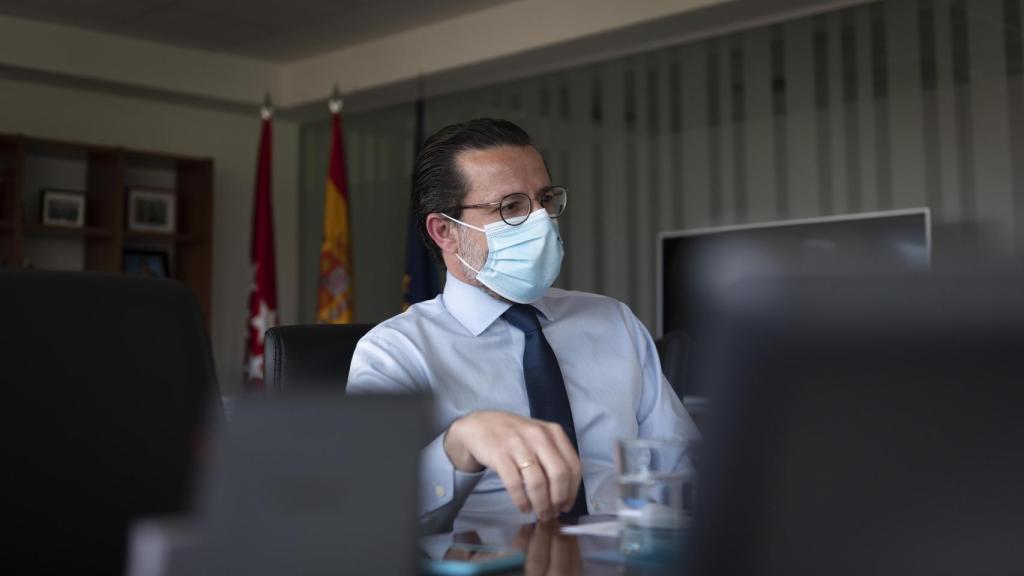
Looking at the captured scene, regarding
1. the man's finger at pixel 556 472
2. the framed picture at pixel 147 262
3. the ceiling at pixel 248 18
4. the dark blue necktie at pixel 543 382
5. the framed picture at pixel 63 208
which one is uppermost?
the ceiling at pixel 248 18

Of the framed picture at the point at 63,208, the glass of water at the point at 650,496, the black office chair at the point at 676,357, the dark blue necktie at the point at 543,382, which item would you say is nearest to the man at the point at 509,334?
the dark blue necktie at the point at 543,382

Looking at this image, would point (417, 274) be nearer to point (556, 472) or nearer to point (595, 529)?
point (595, 529)

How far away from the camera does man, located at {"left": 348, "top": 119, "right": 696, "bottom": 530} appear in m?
1.74

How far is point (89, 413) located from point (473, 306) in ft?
3.10

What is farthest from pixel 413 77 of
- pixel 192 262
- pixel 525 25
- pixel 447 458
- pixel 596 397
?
Result: pixel 447 458

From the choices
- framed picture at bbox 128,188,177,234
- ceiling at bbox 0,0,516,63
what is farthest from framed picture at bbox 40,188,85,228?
ceiling at bbox 0,0,516,63

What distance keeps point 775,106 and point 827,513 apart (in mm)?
4531

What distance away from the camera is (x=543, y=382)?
5.79ft

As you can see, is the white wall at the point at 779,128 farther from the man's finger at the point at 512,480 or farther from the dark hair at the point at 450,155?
the man's finger at the point at 512,480

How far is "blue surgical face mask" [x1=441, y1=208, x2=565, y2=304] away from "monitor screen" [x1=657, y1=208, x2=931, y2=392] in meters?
1.79

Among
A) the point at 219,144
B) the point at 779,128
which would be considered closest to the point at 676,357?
the point at 779,128

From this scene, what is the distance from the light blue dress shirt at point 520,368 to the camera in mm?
1710

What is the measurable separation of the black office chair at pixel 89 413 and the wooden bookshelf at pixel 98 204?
16.6 feet

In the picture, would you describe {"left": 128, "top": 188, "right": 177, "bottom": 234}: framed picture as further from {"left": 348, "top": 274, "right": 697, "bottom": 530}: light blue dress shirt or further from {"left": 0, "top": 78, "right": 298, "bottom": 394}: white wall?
{"left": 348, "top": 274, "right": 697, "bottom": 530}: light blue dress shirt
